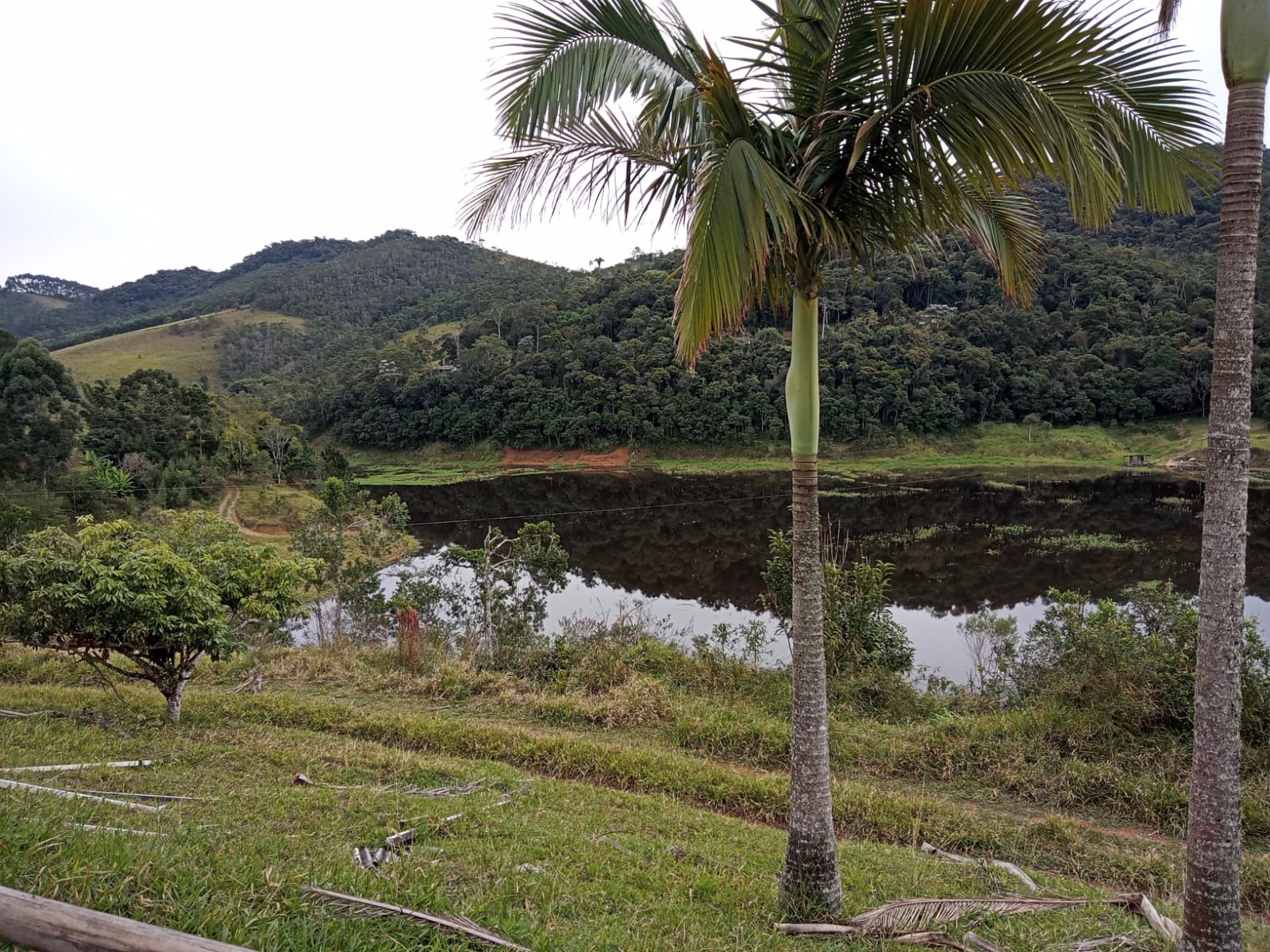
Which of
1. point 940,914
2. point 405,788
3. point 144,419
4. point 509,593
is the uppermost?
point 144,419

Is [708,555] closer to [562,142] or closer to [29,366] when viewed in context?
[562,142]

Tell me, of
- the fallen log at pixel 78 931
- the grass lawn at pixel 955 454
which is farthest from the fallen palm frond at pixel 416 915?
the grass lawn at pixel 955 454

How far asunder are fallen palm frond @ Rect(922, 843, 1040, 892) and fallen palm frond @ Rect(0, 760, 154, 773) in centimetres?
591

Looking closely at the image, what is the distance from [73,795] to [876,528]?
90.8 feet

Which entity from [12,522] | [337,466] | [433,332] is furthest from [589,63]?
[433,332]

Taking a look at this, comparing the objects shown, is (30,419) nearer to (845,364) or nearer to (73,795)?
(73,795)

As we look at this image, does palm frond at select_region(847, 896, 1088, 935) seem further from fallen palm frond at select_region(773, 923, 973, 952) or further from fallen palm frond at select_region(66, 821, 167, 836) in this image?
fallen palm frond at select_region(66, 821, 167, 836)

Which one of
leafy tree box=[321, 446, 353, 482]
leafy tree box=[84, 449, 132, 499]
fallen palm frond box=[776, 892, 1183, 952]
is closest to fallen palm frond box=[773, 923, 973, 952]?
fallen palm frond box=[776, 892, 1183, 952]

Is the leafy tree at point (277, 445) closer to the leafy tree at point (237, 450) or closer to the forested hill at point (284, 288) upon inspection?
the leafy tree at point (237, 450)

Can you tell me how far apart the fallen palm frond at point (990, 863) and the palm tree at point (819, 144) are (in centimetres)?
167

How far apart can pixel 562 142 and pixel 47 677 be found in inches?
441

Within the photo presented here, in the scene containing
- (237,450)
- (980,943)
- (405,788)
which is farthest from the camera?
(237,450)

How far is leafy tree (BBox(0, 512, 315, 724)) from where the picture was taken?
659 centimetres

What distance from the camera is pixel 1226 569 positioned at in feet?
9.66
